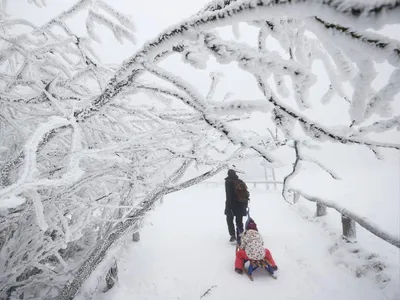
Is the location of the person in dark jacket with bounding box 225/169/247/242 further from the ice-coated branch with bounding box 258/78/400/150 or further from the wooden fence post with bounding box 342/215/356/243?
the ice-coated branch with bounding box 258/78/400/150

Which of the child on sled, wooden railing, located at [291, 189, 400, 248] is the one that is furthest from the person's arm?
wooden railing, located at [291, 189, 400, 248]

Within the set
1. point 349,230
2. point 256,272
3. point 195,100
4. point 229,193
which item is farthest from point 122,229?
point 349,230

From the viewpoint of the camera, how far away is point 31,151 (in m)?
0.91

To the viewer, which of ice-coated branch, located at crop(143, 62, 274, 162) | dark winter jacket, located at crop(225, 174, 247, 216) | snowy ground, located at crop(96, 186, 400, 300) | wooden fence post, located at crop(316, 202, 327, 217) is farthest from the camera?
wooden fence post, located at crop(316, 202, 327, 217)

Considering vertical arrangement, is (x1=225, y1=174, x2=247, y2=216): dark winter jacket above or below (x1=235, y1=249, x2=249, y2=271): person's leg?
above

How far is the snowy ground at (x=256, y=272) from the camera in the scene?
3.76 m

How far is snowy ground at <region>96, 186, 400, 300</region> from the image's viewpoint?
12.3 ft

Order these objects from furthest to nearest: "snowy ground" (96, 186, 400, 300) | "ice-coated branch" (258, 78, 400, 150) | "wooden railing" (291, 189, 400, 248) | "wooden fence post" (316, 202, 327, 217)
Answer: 1. "wooden fence post" (316, 202, 327, 217)
2. "snowy ground" (96, 186, 400, 300)
3. "wooden railing" (291, 189, 400, 248)
4. "ice-coated branch" (258, 78, 400, 150)

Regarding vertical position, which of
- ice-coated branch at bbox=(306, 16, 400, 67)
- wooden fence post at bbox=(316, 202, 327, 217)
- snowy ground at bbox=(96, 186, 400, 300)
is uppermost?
ice-coated branch at bbox=(306, 16, 400, 67)

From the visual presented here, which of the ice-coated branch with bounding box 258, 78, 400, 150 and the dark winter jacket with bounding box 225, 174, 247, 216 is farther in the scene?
the dark winter jacket with bounding box 225, 174, 247, 216

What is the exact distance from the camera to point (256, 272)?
14.6ft

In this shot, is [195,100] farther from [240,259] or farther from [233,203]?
[233,203]

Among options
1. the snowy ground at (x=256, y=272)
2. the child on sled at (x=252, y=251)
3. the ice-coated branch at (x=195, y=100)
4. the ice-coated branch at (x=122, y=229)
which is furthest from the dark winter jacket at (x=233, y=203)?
the ice-coated branch at (x=195, y=100)

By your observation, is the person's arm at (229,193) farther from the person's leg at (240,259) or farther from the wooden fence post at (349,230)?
the wooden fence post at (349,230)
